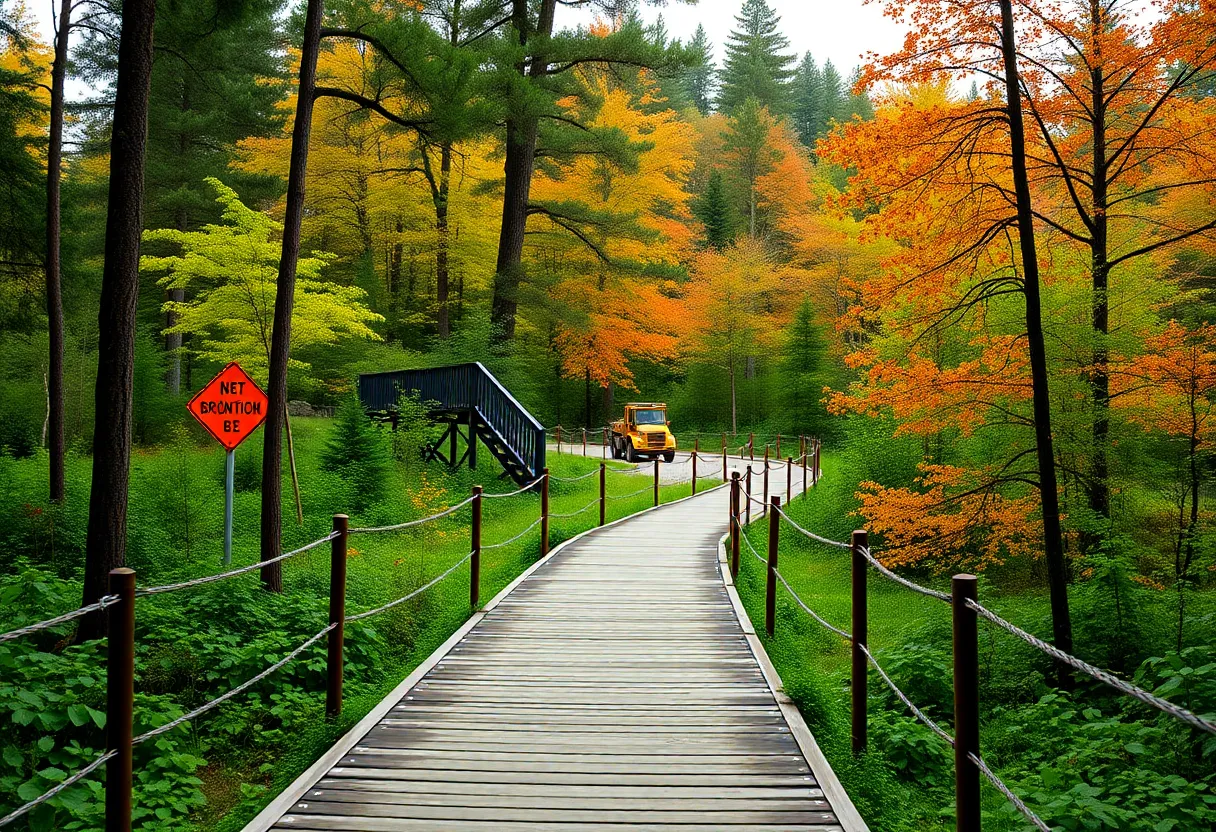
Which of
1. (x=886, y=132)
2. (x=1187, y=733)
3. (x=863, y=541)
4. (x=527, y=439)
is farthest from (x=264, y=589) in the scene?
(x=527, y=439)

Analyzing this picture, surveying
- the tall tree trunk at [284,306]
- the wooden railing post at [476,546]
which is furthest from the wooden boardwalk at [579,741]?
the tall tree trunk at [284,306]

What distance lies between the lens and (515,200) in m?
24.5

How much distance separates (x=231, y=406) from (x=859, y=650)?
7469mm

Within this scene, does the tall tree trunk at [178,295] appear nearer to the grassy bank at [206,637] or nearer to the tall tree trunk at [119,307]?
the grassy bank at [206,637]

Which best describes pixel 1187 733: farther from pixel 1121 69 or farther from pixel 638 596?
pixel 1121 69

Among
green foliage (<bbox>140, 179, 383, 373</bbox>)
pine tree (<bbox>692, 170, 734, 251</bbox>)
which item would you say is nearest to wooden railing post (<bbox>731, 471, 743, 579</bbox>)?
green foliage (<bbox>140, 179, 383, 373</bbox>)

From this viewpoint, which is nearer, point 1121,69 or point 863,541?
point 863,541

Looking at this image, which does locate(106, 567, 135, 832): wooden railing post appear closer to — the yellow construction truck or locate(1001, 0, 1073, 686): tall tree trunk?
locate(1001, 0, 1073, 686): tall tree trunk

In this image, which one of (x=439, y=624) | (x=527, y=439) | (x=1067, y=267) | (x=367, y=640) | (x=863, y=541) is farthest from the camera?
(x=527, y=439)

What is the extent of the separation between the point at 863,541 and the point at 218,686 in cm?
458

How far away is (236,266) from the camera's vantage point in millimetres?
17031

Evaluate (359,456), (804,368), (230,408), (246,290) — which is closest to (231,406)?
(230,408)

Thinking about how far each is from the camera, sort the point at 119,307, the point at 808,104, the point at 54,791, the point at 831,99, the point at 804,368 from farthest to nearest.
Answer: the point at 808,104 < the point at 831,99 < the point at 804,368 < the point at 119,307 < the point at 54,791

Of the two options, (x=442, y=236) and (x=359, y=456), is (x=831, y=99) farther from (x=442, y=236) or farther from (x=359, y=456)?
(x=359, y=456)
